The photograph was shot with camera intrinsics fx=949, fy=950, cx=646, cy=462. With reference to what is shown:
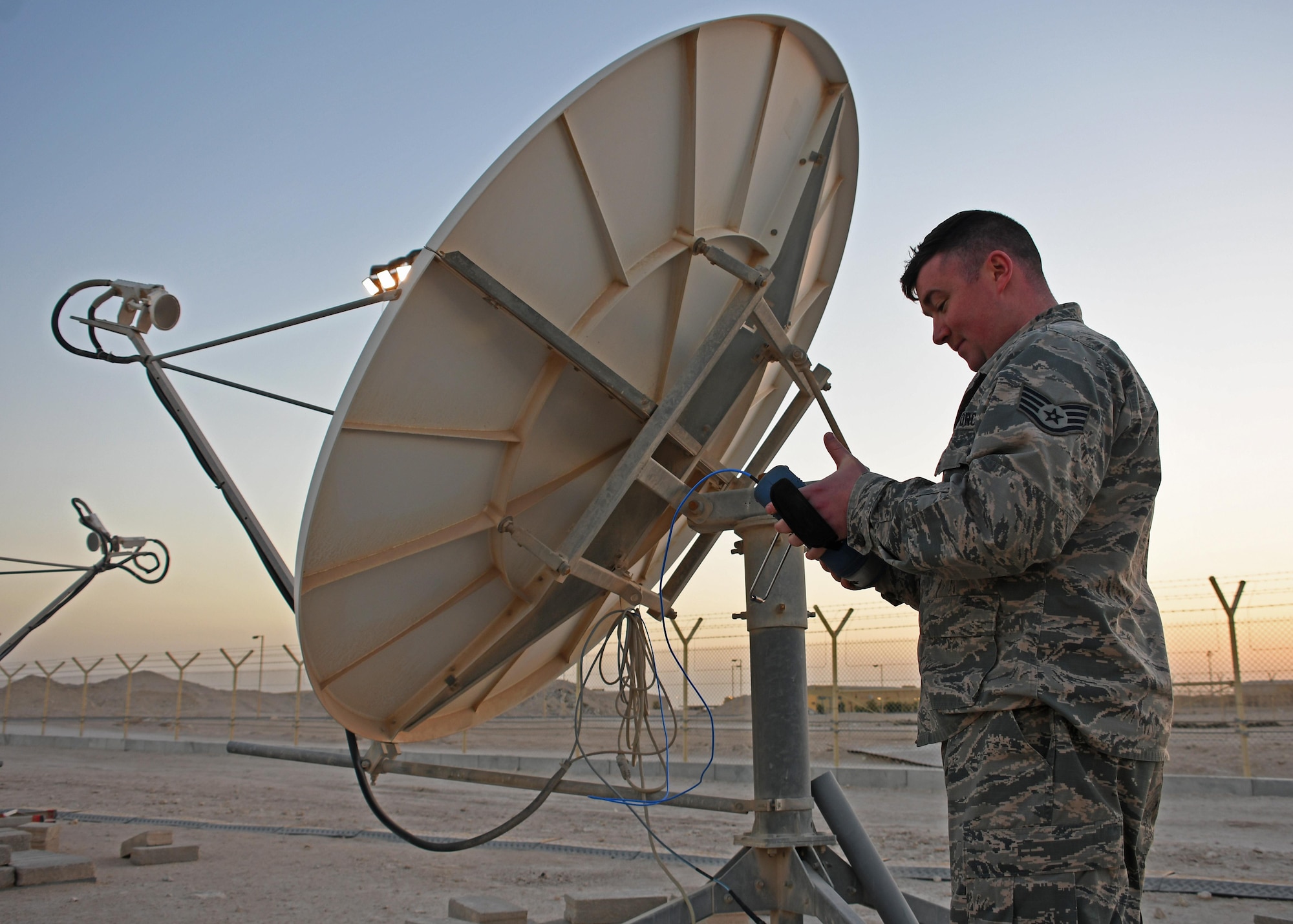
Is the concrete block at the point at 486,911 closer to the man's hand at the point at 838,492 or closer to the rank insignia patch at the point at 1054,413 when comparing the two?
the man's hand at the point at 838,492

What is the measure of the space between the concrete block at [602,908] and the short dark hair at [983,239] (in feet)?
14.8

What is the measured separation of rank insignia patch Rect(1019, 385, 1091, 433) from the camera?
1.83 meters

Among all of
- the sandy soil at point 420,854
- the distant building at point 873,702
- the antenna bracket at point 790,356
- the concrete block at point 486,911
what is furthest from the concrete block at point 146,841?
the distant building at point 873,702

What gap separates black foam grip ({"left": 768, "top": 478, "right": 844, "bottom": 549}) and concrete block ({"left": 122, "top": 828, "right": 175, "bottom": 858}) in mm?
7825

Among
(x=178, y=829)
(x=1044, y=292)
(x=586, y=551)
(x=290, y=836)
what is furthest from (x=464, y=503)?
(x=178, y=829)

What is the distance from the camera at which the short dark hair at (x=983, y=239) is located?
2.26 meters

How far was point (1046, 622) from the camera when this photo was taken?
1.92m

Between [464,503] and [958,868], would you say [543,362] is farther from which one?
[958,868]

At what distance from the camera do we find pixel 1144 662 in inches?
75.6

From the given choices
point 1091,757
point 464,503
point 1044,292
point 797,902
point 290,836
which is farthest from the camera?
point 290,836

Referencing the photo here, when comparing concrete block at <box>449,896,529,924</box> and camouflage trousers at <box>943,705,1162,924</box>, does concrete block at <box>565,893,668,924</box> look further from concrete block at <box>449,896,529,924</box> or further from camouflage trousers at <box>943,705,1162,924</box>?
camouflage trousers at <box>943,705,1162,924</box>

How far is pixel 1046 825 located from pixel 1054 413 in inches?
31.3

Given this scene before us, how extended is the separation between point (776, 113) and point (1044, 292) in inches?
110

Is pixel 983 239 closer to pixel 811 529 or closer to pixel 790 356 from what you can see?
pixel 811 529
